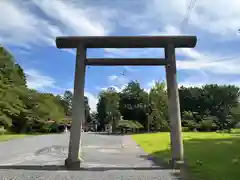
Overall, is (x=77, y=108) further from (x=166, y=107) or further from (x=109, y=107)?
(x=109, y=107)

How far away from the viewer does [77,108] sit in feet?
39.0

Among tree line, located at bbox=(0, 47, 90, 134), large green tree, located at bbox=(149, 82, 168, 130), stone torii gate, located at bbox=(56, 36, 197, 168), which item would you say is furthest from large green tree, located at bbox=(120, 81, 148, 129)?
stone torii gate, located at bbox=(56, 36, 197, 168)

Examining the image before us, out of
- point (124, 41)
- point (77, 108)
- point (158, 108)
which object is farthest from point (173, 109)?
point (158, 108)

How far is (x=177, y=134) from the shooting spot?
1178cm

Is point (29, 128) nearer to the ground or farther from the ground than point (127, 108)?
nearer to the ground

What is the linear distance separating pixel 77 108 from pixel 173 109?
9.92ft

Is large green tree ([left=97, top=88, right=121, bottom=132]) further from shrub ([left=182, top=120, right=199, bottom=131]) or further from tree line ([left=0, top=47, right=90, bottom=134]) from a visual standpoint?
shrub ([left=182, top=120, right=199, bottom=131])

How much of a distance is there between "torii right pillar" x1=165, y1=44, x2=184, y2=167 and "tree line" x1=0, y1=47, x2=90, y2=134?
31100 millimetres

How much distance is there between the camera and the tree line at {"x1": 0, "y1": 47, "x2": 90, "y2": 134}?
4278 cm

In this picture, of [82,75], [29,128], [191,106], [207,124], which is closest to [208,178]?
[82,75]

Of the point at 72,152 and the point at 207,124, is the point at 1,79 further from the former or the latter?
the point at 207,124

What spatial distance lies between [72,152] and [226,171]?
4.67m

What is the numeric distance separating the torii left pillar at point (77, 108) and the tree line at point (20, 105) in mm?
30008

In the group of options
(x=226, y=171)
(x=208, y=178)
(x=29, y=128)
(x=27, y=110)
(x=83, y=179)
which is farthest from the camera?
(x=29, y=128)
